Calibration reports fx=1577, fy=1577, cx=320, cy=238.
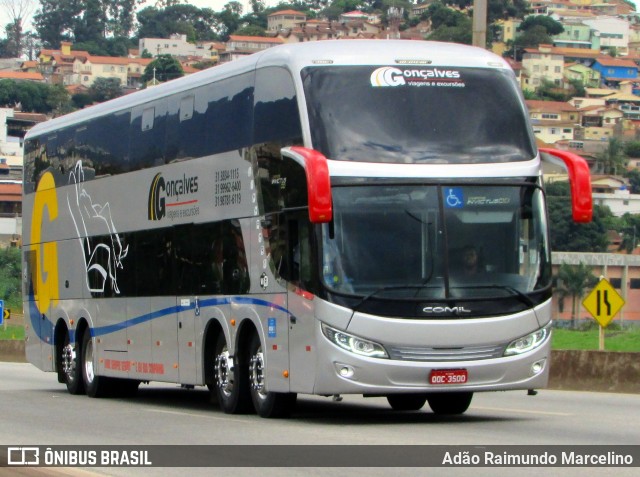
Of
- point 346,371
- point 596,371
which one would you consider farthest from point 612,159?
point 346,371

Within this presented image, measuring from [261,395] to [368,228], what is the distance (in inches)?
101

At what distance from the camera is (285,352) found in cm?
Result: 1614

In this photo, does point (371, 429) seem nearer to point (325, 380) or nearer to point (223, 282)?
point (325, 380)

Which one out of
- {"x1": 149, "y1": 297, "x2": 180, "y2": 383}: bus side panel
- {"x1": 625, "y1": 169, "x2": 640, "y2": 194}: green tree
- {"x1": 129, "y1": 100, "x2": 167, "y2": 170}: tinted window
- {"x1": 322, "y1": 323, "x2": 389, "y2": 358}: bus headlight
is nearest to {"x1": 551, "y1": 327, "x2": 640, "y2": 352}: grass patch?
{"x1": 129, "y1": 100, "x2": 167, "y2": 170}: tinted window

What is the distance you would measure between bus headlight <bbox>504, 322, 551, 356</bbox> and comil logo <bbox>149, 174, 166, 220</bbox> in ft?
19.0

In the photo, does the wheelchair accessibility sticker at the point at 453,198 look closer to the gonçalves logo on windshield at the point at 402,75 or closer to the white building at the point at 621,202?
the gonçalves logo on windshield at the point at 402,75

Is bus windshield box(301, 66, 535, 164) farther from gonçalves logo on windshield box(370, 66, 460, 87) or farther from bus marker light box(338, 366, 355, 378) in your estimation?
bus marker light box(338, 366, 355, 378)

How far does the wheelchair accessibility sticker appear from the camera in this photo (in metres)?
15.5

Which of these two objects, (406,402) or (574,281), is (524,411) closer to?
(406,402)

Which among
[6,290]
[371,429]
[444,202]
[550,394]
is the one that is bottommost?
[6,290]

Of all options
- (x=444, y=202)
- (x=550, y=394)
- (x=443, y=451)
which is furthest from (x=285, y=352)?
(x=550, y=394)

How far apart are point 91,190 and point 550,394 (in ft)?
23.6

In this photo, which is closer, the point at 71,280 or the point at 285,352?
the point at 285,352

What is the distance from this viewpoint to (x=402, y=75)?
52.7 ft
